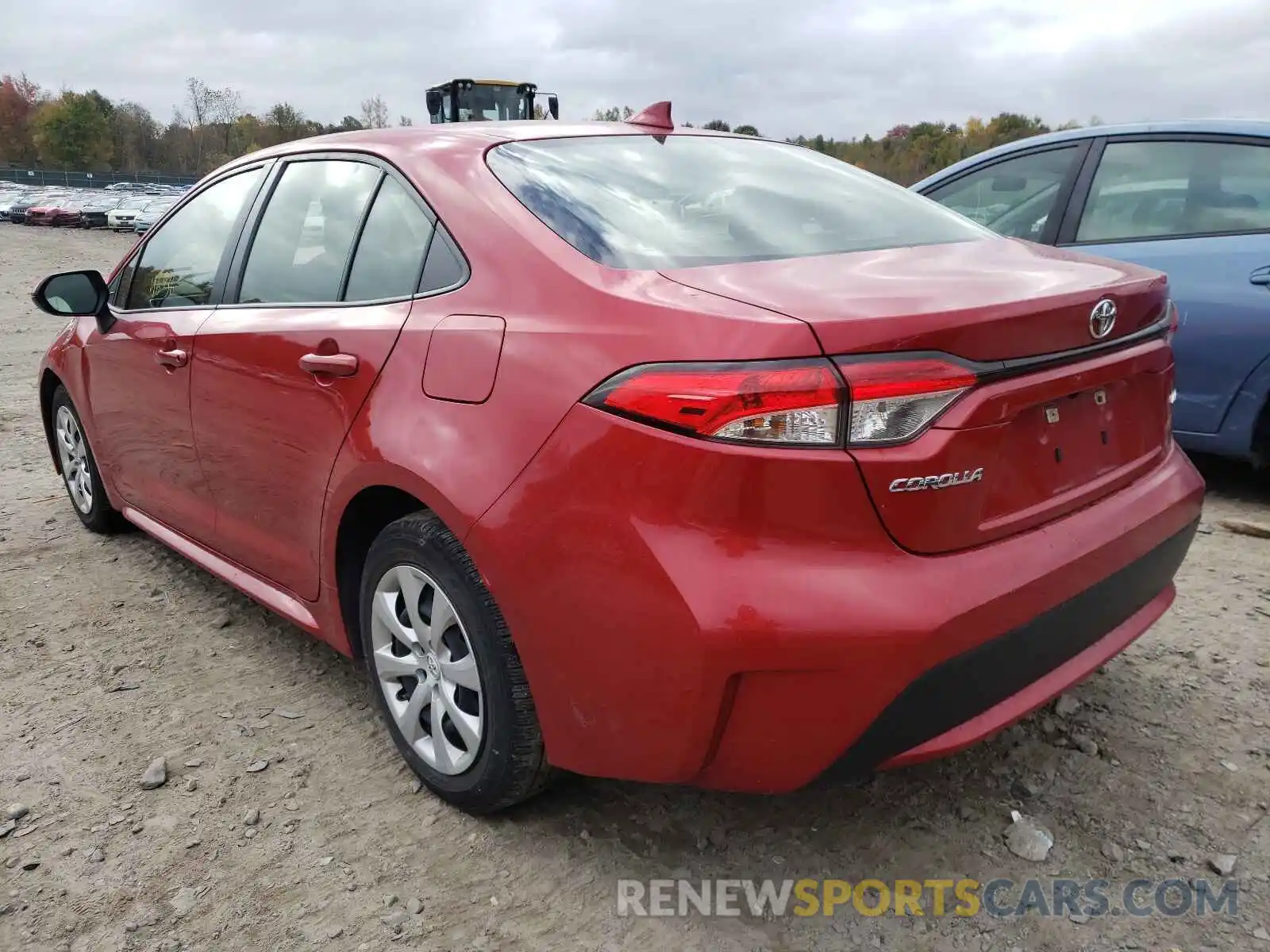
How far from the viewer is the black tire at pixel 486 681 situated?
80.9 inches

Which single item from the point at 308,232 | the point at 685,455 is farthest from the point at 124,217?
the point at 685,455

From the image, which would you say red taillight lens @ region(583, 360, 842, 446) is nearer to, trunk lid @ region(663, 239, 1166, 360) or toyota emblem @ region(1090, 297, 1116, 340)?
trunk lid @ region(663, 239, 1166, 360)

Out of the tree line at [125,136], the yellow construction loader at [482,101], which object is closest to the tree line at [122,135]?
the tree line at [125,136]

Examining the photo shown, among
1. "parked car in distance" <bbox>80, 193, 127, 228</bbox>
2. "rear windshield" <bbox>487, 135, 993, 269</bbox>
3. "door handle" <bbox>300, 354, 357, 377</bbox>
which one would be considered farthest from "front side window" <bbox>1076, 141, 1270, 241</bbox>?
"parked car in distance" <bbox>80, 193, 127, 228</bbox>

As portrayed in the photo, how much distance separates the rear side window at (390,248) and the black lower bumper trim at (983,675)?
1408mm

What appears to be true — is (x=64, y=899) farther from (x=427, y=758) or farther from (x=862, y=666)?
(x=862, y=666)

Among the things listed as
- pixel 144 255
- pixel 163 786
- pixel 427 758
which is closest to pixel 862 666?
pixel 427 758

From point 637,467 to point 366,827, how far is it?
118cm

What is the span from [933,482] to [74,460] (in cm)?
403

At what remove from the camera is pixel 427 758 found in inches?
93.1

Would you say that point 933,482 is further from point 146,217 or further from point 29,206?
point 29,206

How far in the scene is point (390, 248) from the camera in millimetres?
2430

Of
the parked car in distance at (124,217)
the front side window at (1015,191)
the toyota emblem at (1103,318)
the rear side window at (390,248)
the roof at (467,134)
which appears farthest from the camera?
the parked car in distance at (124,217)

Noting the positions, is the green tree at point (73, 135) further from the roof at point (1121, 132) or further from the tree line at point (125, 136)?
the roof at point (1121, 132)
